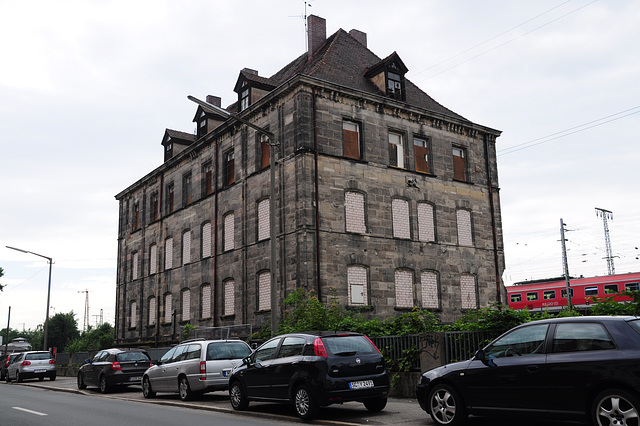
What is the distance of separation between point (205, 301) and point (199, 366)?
58.3ft

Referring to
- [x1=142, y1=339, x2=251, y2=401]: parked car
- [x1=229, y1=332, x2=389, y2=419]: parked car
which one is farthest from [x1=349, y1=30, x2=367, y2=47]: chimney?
[x1=229, y1=332, x2=389, y2=419]: parked car

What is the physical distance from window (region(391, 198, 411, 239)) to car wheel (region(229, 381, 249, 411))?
55.8ft

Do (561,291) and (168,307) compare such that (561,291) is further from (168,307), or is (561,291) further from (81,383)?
(81,383)

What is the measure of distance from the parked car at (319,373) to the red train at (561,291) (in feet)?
88.6

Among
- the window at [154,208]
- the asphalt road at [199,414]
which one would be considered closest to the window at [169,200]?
the window at [154,208]

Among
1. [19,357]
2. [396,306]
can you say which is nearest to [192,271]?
[19,357]

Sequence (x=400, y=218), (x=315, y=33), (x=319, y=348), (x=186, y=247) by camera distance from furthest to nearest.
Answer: (x=186, y=247) → (x=315, y=33) → (x=400, y=218) → (x=319, y=348)

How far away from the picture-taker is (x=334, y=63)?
102 feet

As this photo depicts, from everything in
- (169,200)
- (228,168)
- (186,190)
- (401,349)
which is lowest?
(401,349)

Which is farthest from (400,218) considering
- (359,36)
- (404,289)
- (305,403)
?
(305,403)

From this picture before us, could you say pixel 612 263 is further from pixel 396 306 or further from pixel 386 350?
pixel 386 350

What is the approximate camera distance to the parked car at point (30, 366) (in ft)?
96.9

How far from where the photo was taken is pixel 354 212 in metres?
28.3

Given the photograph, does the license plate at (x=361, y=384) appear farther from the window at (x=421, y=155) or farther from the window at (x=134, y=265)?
the window at (x=134, y=265)
